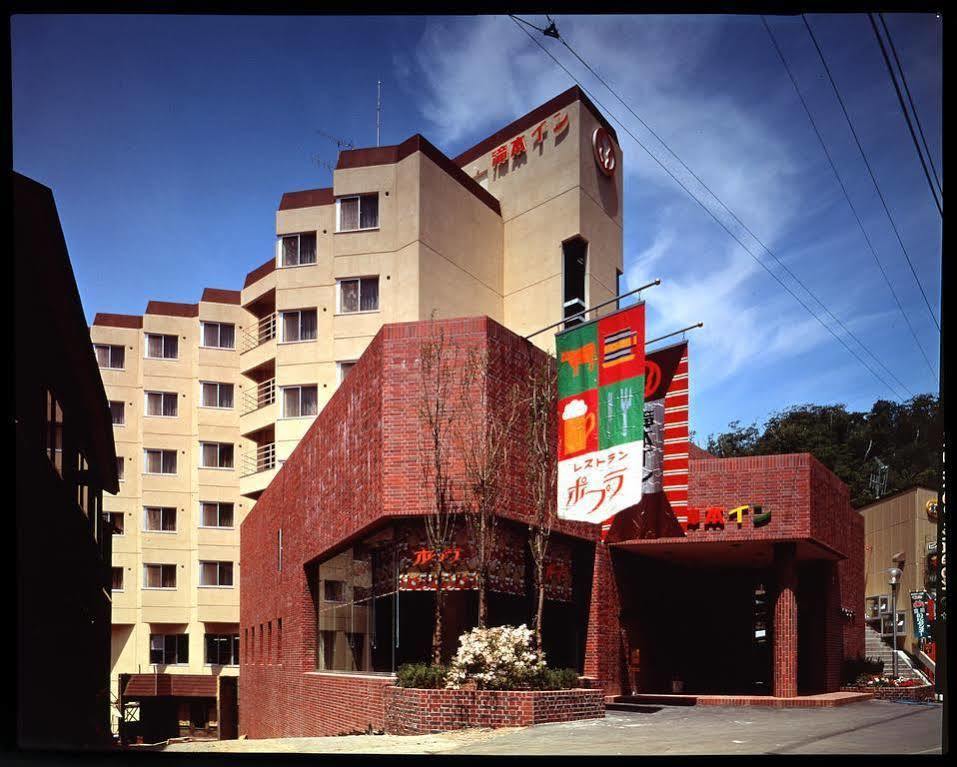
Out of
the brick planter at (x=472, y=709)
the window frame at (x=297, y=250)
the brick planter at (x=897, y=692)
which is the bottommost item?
the brick planter at (x=897, y=692)

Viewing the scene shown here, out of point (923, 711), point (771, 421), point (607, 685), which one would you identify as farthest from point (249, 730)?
point (771, 421)

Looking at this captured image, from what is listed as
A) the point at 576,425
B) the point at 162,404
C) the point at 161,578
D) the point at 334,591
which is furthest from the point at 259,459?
the point at 576,425

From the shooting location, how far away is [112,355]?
55062 millimetres

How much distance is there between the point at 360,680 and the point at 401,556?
270cm

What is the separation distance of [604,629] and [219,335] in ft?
114

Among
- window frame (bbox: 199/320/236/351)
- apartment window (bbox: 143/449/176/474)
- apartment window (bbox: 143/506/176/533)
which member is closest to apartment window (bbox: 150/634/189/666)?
apartment window (bbox: 143/506/176/533)

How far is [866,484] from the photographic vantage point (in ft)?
227

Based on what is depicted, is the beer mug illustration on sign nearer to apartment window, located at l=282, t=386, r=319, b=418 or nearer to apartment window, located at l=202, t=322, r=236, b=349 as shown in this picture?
apartment window, located at l=282, t=386, r=319, b=418

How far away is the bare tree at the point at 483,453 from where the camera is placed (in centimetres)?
2056

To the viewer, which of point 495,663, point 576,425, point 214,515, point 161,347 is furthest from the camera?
point 161,347

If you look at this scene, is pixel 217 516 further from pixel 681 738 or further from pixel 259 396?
pixel 681 738

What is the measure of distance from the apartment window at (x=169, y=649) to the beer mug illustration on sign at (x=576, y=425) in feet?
121

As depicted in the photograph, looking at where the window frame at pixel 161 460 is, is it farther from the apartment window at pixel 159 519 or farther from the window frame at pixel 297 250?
the window frame at pixel 297 250

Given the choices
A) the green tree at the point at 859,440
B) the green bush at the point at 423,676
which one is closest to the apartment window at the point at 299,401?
the green bush at the point at 423,676
